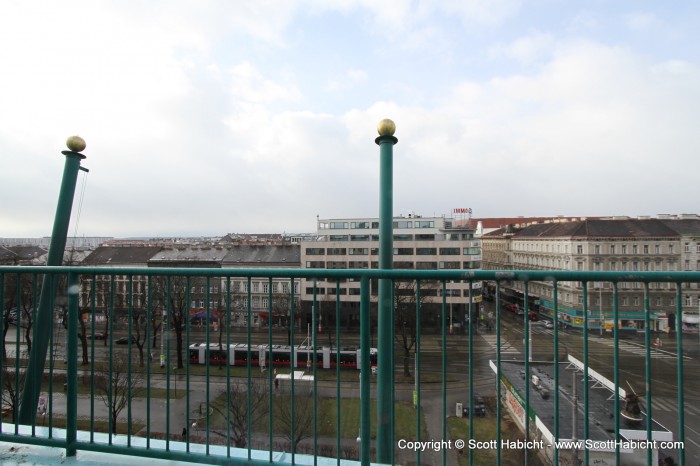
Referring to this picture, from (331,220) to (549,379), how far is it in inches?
1337

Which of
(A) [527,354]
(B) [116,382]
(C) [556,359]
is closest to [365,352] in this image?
(A) [527,354]

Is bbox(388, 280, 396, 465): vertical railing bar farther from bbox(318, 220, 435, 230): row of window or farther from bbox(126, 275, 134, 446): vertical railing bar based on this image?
bbox(318, 220, 435, 230): row of window

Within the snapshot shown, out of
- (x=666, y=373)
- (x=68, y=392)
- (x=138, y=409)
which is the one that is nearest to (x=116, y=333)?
(x=68, y=392)

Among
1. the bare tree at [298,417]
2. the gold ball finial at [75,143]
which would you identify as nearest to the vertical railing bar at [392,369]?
the bare tree at [298,417]

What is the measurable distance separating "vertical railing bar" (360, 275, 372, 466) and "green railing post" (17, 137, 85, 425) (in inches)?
94.5

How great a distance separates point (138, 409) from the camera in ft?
37.0

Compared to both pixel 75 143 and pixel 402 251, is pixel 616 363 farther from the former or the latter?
pixel 402 251

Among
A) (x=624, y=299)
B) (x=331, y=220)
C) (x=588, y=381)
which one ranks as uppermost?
(x=331, y=220)

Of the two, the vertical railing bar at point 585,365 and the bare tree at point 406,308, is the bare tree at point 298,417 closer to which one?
the bare tree at point 406,308

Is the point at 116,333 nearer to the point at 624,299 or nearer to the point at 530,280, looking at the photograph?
the point at 530,280

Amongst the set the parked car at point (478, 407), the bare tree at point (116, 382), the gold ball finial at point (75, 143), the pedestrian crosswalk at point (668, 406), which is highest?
the gold ball finial at point (75, 143)

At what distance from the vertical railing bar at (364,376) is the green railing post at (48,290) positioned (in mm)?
2401

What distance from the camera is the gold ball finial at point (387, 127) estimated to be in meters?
3.02

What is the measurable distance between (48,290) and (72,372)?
0.81 m
